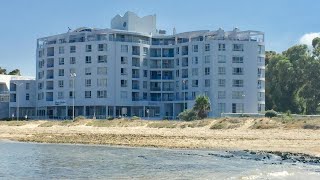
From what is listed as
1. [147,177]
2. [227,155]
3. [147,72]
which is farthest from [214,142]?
[147,72]

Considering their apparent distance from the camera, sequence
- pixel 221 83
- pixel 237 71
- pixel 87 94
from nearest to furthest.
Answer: pixel 221 83
pixel 237 71
pixel 87 94

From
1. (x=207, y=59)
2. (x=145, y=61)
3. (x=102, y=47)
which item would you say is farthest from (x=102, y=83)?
(x=207, y=59)

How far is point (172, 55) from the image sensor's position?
4786 inches

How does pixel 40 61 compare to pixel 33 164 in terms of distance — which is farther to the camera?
pixel 40 61

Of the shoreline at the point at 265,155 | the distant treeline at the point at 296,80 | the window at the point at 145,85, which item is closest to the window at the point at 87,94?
the window at the point at 145,85

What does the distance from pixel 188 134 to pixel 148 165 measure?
27813 millimetres

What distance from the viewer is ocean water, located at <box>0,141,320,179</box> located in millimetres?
30219

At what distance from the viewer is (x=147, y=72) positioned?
120 metres

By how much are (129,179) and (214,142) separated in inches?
1006

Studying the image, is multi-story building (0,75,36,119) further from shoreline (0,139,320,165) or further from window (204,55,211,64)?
shoreline (0,139,320,165)

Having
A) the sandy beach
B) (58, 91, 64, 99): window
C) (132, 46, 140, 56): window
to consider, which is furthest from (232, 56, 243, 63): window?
the sandy beach

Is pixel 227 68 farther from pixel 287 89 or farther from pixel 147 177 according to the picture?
pixel 147 177

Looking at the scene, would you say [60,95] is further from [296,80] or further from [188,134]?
[188,134]

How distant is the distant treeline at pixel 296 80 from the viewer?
11162 cm
